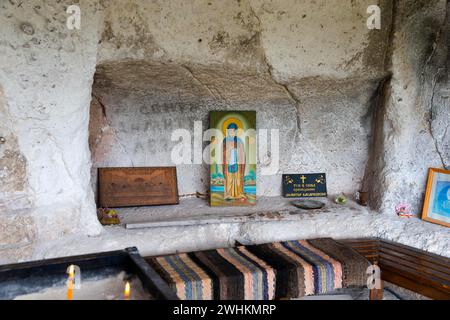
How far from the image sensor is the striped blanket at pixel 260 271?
1888 mm

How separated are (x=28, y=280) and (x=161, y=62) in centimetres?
144

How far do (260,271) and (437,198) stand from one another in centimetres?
148

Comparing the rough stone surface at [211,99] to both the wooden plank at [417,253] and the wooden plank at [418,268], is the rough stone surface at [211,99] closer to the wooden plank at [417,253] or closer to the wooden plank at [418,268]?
the wooden plank at [417,253]

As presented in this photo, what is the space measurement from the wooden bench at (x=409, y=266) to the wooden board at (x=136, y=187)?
1.27 metres

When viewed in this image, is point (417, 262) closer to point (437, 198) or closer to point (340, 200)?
point (437, 198)

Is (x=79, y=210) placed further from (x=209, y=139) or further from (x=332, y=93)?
(x=332, y=93)

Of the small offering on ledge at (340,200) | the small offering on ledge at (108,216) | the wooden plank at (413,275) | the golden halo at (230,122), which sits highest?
the golden halo at (230,122)

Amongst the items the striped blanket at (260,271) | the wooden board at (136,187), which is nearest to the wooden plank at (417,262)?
the striped blanket at (260,271)

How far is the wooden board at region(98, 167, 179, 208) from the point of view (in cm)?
301

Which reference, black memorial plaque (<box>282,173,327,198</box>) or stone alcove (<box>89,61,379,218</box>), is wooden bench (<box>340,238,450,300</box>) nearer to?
black memorial plaque (<box>282,173,327,198</box>)

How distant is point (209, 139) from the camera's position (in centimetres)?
321

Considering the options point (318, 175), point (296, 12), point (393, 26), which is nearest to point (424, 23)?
point (393, 26)

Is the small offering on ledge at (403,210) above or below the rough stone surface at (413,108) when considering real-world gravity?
below

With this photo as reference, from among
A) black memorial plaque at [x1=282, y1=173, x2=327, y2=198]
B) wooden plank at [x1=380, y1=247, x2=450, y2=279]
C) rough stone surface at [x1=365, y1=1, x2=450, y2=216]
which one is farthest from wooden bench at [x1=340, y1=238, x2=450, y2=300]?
black memorial plaque at [x1=282, y1=173, x2=327, y2=198]
